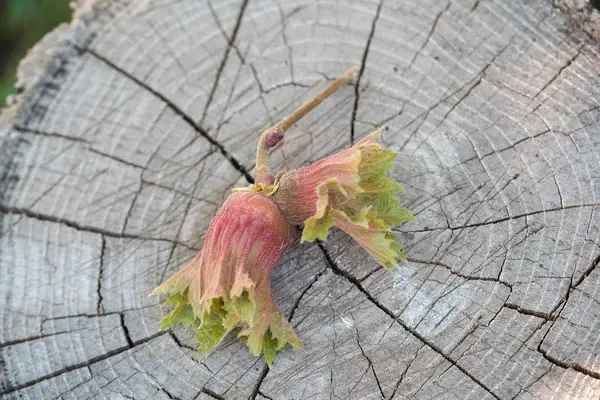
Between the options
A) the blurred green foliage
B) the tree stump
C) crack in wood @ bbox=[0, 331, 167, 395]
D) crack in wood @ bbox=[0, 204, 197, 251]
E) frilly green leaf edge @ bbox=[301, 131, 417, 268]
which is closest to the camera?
frilly green leaf edge @ bbox=[301, 131, 417, 268]

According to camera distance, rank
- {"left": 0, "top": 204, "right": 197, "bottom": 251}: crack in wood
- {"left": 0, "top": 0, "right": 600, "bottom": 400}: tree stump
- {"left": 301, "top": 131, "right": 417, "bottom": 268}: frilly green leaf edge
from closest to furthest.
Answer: {"left": 301, "top": 131, "right": 417, "bottom": 268}: frilly green leaf edge → {"left": 0, "top": 0, "right": 600, "bottom": 400}: tree stump → {"left": 0, "top": 204, "right": 197, "bottom": 251}: crack in wood

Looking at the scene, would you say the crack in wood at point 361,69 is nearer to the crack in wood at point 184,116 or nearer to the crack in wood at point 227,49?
the crack in wood at point 184,116

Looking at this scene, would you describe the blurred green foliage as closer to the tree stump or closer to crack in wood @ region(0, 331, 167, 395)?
the tree stump

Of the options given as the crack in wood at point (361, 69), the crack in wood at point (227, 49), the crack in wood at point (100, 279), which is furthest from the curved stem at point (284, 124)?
the crack in wood at point (100, 279)

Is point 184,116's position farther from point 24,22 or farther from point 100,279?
point 24,22

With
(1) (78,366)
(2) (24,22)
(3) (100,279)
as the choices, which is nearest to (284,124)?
(3) (100,279)

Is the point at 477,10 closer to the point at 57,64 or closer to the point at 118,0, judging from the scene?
the point at 118,0

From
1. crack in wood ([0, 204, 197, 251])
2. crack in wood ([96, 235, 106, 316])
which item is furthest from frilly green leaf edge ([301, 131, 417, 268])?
crack in wood ([96, 235, 106, 316])
